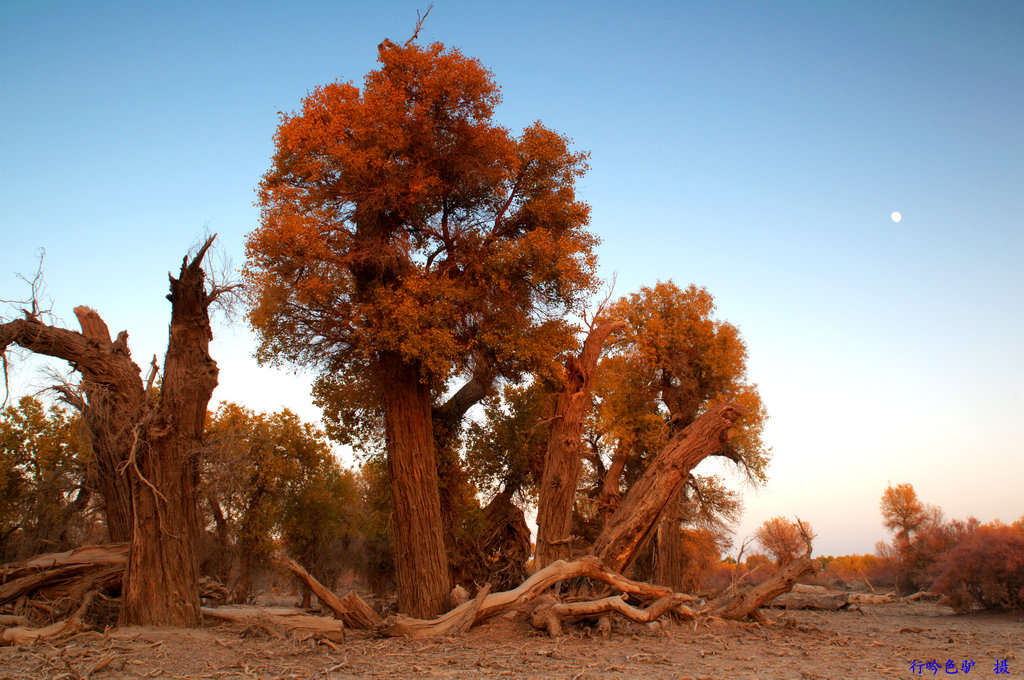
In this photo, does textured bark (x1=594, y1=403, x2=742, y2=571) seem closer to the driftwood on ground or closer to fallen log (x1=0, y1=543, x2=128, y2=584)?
fallen log (x1=0, y1=543, x2=128, y2=584)

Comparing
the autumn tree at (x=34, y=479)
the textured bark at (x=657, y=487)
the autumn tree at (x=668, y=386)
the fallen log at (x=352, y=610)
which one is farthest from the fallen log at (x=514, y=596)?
the autumn tree at (x=34, y=479)

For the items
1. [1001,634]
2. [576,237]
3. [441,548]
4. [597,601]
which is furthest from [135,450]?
[1001,634]

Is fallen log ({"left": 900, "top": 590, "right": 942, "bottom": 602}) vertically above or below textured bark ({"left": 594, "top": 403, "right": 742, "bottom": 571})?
below

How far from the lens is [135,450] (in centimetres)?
1027

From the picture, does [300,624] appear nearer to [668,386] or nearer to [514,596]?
[514,596]

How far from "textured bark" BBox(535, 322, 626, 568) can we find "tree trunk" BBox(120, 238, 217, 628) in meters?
6.30

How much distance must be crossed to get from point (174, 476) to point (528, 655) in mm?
6713

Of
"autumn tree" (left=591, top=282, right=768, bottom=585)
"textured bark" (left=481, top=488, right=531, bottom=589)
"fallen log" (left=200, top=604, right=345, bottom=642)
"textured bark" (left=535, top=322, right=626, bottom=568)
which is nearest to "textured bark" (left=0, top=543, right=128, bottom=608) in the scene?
"fallen log" (left=200, top=604, right=345, bottom=642)

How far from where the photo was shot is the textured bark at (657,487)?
11438mm

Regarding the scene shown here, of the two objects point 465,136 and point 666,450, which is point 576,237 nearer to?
point 465,136

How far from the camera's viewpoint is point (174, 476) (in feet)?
35.0

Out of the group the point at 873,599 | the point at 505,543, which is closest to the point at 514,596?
the point at 505,543

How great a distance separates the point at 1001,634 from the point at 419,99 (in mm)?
15756

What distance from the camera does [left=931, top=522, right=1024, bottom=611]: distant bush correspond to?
52.7 feet
